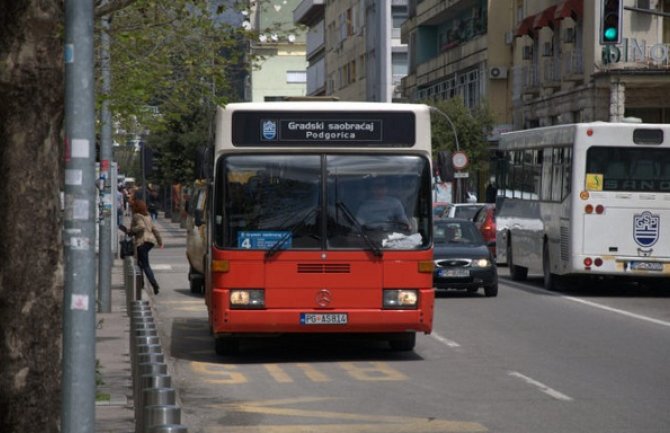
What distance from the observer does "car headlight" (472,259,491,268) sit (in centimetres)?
2820

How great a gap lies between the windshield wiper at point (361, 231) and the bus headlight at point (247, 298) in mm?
1194

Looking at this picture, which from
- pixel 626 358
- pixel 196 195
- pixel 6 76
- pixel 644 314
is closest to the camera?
pixel 6 76

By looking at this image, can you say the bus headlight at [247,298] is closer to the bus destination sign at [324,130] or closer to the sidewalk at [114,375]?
the sidewalk at [114,375]

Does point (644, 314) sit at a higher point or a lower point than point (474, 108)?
lower

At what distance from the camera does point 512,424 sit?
40.8 ft

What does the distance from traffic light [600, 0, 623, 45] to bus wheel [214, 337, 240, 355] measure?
1119 centimetres

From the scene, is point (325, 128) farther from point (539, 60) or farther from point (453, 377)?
point (539, 60)

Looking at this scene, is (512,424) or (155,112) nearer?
(512,424)

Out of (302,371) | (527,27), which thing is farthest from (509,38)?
(302,371)

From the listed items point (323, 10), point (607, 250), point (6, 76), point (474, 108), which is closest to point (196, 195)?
point (607, 250)

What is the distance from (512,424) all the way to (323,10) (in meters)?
99.4

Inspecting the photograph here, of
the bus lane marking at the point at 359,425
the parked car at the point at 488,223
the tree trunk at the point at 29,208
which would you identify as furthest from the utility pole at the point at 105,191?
the parked car at the point at 488,223

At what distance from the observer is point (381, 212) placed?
1717 cm

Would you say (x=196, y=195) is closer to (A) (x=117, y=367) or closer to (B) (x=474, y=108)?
(A) (x=117, y=367)
